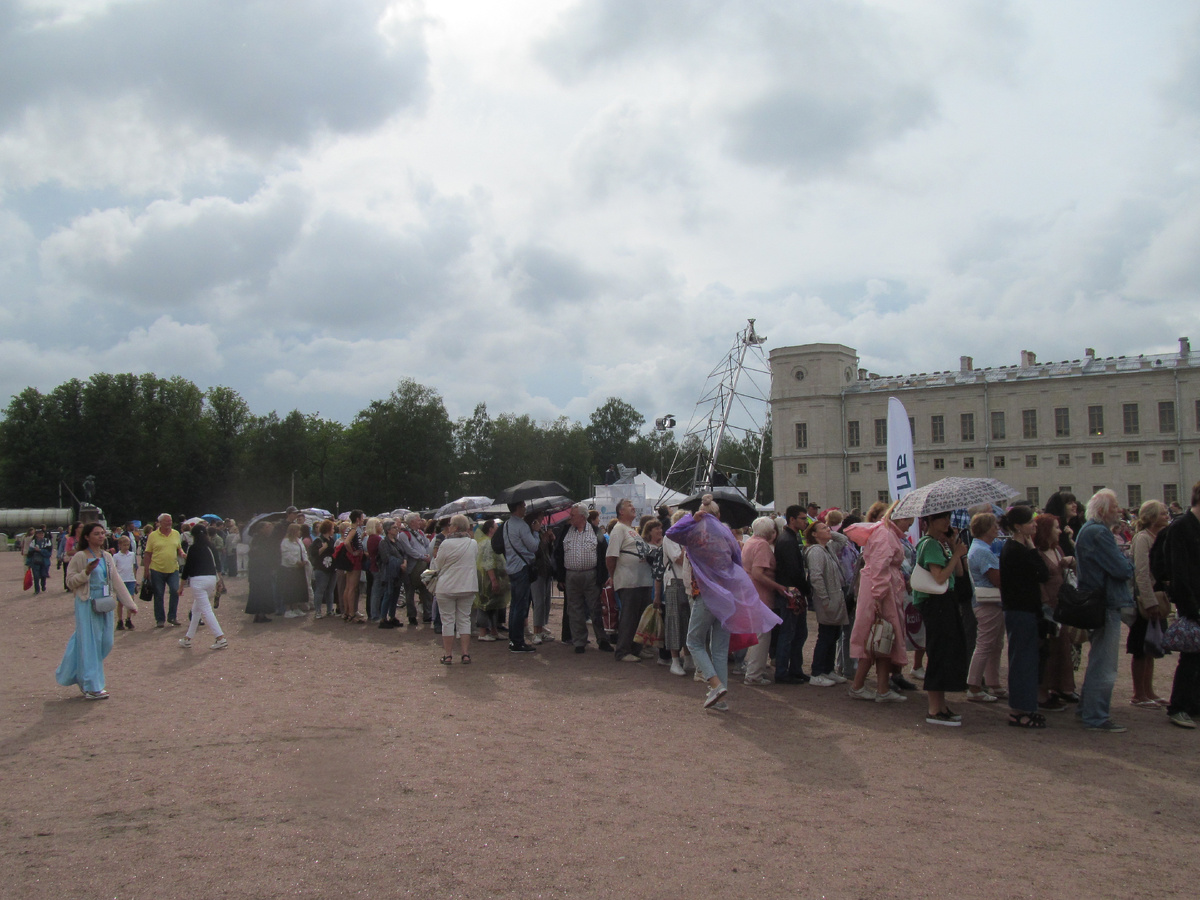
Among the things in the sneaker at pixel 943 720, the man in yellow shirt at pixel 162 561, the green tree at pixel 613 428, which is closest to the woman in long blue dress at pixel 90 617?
the man in yellow shirt at pixel 162 561

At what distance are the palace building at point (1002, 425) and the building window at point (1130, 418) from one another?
2.9 inches

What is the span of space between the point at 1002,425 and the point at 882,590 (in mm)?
67384

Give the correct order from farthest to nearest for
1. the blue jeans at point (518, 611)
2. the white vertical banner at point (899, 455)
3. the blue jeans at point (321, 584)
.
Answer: the blue jeans at point (321, 584) → the white vertical banner at point (899, 455) → the blue jeans at point (518, 611)

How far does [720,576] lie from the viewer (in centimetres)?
771

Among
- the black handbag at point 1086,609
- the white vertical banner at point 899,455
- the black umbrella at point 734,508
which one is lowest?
the black handbag at point 1086,609

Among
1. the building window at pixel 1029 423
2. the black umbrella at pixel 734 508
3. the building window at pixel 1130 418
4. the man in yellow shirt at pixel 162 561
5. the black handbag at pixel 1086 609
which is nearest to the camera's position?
the black handbag at pixel 1086 609

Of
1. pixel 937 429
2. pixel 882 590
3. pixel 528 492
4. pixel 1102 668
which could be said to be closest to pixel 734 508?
pixel 528 492

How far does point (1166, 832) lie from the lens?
15.5 ft

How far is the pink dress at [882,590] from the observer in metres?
7.41

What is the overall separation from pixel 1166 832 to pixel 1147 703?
11.6 ft

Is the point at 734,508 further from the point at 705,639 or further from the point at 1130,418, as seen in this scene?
the point at 1130,418

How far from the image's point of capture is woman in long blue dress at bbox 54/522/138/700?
8.17 m

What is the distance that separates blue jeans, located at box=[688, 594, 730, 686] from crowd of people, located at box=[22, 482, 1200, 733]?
2 centimetres

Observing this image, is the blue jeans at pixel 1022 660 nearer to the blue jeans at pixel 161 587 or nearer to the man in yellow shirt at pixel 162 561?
the man in yellow shirt at pixel 162 561
